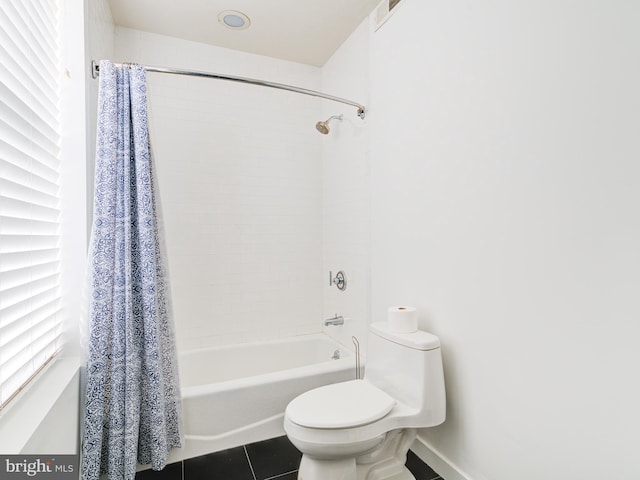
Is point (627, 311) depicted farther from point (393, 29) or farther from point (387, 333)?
point (393, 29)

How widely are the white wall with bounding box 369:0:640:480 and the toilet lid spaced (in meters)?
0.36

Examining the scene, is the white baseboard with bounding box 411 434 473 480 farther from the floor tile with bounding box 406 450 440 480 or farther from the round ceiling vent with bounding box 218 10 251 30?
the round ceiling vent with bounding box 218 10 251 30

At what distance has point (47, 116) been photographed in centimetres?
128

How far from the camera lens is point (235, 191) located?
2512 millimetres

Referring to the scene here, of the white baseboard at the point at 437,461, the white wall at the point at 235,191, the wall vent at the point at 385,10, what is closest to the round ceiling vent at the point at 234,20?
the white wall at the point at 235,191

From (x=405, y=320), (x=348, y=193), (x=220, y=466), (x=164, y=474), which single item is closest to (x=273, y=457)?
(x=220, y=466)

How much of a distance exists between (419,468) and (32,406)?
162 centimetres

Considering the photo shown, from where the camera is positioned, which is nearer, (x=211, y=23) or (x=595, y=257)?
(x=595, y=257)

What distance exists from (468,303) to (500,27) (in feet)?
3.58

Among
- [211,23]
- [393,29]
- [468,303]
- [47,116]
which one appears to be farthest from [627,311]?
[211,23]

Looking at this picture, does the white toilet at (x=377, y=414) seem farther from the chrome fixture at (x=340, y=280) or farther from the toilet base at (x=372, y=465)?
the chrome fixture at (x=340, y=280)

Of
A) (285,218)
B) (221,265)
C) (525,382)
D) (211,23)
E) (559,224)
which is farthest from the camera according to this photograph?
(285,218)

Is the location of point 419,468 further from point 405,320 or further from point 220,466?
point 220,466

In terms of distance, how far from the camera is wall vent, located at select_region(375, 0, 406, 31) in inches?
73.1
